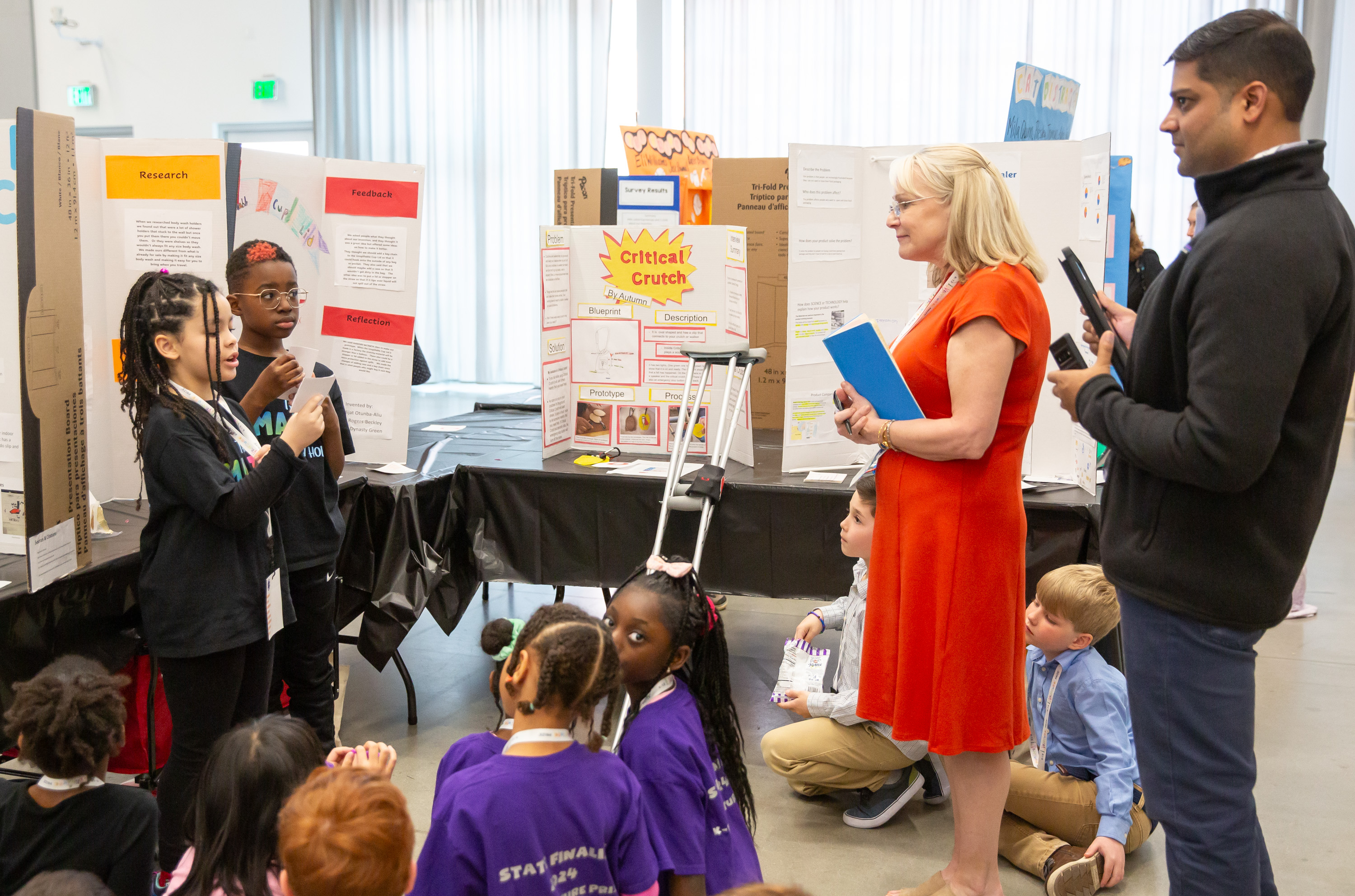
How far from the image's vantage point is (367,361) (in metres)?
3.39

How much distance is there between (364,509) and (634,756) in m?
1.72

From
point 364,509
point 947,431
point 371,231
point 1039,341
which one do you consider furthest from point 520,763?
point 371,231

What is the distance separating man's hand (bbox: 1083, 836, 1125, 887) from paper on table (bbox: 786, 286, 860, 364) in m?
1.60

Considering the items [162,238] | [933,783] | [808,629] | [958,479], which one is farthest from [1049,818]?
[162,238]

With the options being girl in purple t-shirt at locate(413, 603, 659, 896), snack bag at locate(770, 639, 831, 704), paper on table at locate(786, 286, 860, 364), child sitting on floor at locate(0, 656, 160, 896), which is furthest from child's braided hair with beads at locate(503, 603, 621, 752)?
paper on table at locate(786, 286, 860, 364)

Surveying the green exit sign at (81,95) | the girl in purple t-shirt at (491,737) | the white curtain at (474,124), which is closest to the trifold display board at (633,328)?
Result: the girl in purple t-shirt at (491,737)

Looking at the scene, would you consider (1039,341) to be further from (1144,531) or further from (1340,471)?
(1340,471)

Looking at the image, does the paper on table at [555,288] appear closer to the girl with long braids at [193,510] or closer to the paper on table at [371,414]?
the paper on table at [371,414]

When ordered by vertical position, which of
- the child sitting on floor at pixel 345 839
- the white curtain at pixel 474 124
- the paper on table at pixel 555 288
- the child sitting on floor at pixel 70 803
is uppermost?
the white curtain at pixel 474 124

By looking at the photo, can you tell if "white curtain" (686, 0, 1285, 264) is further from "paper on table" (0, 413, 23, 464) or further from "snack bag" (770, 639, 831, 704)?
"paper on table" (0, 413, 23, 464)

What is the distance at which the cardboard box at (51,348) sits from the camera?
2.06 meters

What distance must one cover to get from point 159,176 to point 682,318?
1.63 meters

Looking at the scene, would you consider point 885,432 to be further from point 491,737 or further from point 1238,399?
point 491,737

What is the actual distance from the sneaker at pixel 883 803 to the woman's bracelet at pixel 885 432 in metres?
1.19
